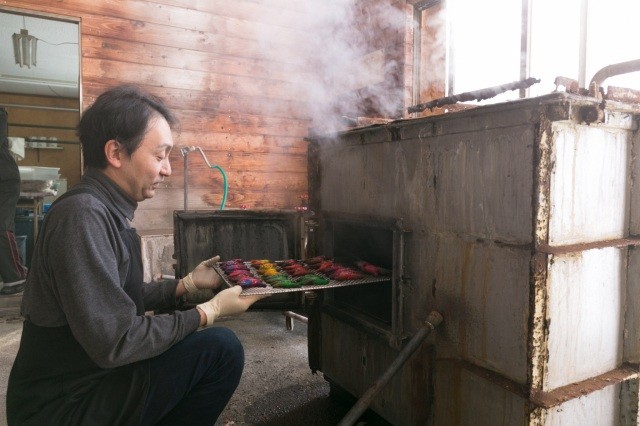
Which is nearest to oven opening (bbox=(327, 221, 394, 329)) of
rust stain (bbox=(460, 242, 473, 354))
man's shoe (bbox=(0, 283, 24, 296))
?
rust stain (bbox=(460, 242, 473, 354))

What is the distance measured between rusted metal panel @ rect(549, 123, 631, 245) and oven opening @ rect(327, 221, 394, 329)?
0.94 metres

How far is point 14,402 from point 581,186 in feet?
7.71

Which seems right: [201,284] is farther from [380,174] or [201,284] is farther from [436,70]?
[436,70]

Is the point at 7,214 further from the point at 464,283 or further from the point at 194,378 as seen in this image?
the point at 464,283

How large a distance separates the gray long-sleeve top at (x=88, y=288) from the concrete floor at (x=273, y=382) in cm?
146

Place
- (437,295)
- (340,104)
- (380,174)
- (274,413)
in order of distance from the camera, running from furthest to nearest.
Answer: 1. (340,104)
2. (274,413)
3. (380,174)
4. (437,295)

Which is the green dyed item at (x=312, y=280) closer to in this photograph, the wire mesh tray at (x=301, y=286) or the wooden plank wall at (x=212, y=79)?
the wire mesh tray at (x=301, y=286)

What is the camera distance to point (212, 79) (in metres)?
5.80

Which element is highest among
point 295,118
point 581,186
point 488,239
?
point 295,118

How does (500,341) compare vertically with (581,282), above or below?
below

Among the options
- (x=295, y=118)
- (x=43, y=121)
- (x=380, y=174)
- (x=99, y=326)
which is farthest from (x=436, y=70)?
(x=43, y=121)

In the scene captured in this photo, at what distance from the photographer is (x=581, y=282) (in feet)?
5.89

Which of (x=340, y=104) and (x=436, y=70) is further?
(x=340, y=104)

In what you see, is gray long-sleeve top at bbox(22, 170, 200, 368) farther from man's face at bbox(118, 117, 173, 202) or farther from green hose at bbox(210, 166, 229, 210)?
green hose at bbox(210, 166, 229, 210)
